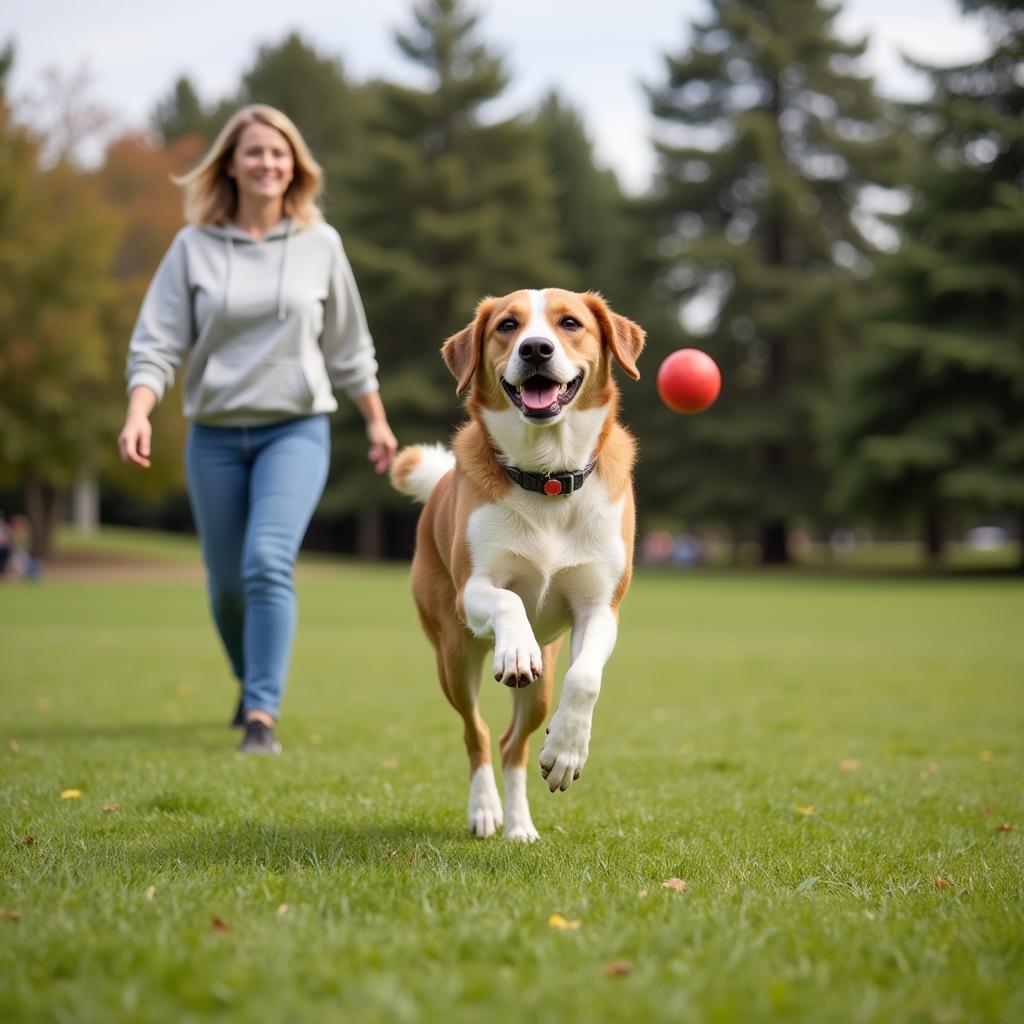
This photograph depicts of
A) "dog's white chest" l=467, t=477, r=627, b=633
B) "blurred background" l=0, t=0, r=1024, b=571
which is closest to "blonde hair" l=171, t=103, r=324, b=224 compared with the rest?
"dog's white chest" l=467, t=477, r=627, b=633

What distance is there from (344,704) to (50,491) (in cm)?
3101

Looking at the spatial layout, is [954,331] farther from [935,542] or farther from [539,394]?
[539,394]

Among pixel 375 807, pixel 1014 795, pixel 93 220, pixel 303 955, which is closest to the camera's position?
pixel 303 955

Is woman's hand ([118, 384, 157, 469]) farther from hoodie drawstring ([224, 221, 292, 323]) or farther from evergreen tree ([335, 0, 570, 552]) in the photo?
evergreen tree ([335, 0, 570, 552])

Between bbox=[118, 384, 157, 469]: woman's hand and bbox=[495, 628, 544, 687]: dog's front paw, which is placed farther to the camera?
bbox=[118, 384, 157, 469]: woman's hand

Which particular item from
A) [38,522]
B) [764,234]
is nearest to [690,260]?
[764,234]

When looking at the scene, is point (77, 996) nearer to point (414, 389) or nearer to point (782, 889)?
point (782, 889)

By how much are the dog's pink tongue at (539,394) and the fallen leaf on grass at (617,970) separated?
197 centimetres

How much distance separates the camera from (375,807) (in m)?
4.52

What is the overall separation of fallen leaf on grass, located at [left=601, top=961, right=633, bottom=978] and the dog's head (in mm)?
1945

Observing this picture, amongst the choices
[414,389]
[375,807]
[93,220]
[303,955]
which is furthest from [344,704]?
[414,389]

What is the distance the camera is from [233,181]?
19.9 ft

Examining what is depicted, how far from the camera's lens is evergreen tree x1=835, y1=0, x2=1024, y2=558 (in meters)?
29.1

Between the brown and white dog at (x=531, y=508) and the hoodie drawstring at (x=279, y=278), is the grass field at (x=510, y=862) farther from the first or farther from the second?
the hoodie drawstring at (x=279, y=278)
